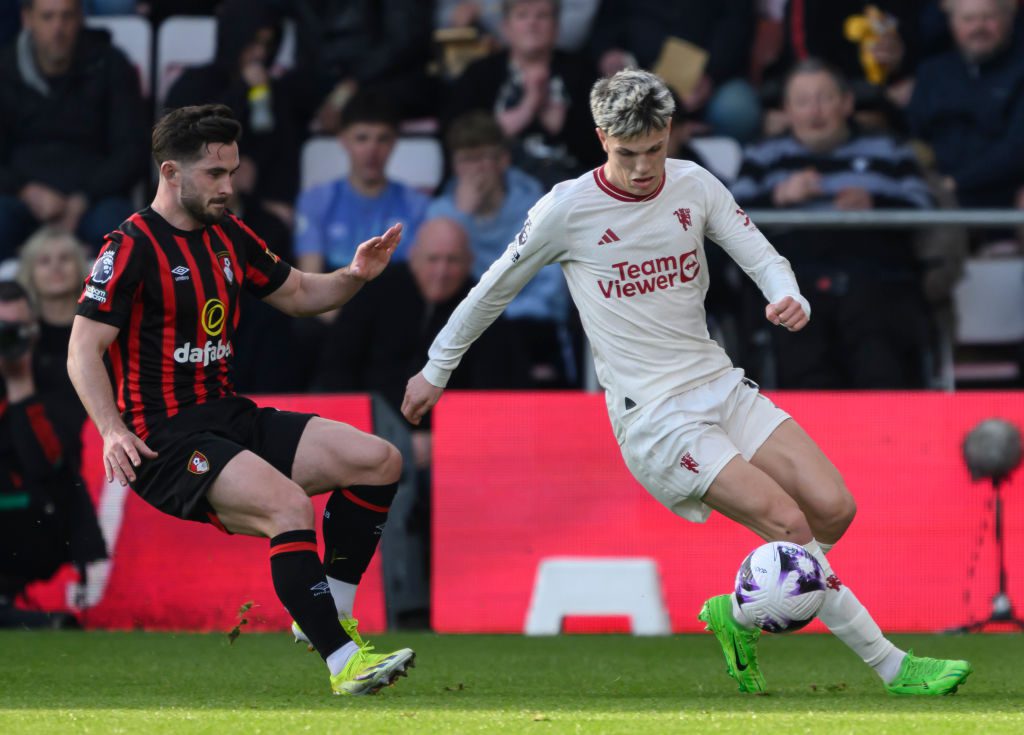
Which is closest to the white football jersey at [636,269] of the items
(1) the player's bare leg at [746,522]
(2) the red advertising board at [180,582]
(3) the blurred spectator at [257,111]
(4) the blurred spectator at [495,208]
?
(1) the player's bare leg at [746,522]

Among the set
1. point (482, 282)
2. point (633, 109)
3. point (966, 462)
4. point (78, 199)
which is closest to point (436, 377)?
point (482, 282)

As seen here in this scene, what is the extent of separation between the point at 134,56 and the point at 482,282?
19.3 feet

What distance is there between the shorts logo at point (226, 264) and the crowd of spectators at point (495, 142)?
350cm

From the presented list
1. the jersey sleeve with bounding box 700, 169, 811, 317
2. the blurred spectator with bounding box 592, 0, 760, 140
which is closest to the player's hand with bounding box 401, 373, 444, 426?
the jersey sleeve with bounding box 700, 169, 811, 317

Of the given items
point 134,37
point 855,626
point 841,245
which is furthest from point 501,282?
point 134,37

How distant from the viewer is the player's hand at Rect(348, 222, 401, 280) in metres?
6.27

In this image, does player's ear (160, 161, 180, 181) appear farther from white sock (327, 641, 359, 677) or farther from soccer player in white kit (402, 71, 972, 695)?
white sock (327, 641, 359, 677)

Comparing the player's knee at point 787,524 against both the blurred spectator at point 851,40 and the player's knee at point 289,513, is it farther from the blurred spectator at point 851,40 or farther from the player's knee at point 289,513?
the blurred spectator at point 851,40

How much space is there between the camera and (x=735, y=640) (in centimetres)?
574

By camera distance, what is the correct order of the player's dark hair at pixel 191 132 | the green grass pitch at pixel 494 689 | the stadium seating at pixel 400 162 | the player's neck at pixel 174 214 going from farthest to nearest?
the stadium seating at pixel 400 162, the player's neck at pixel 174 214, the player's dark hair at pixel 191 132, the green grass pitch at pixel 494 689

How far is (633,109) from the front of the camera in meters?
5.62

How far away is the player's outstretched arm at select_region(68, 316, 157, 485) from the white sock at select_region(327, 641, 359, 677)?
887 millimetres

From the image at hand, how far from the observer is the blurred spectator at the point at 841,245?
9766 millimetres

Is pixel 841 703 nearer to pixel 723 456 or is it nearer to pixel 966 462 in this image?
pixel 723 456
